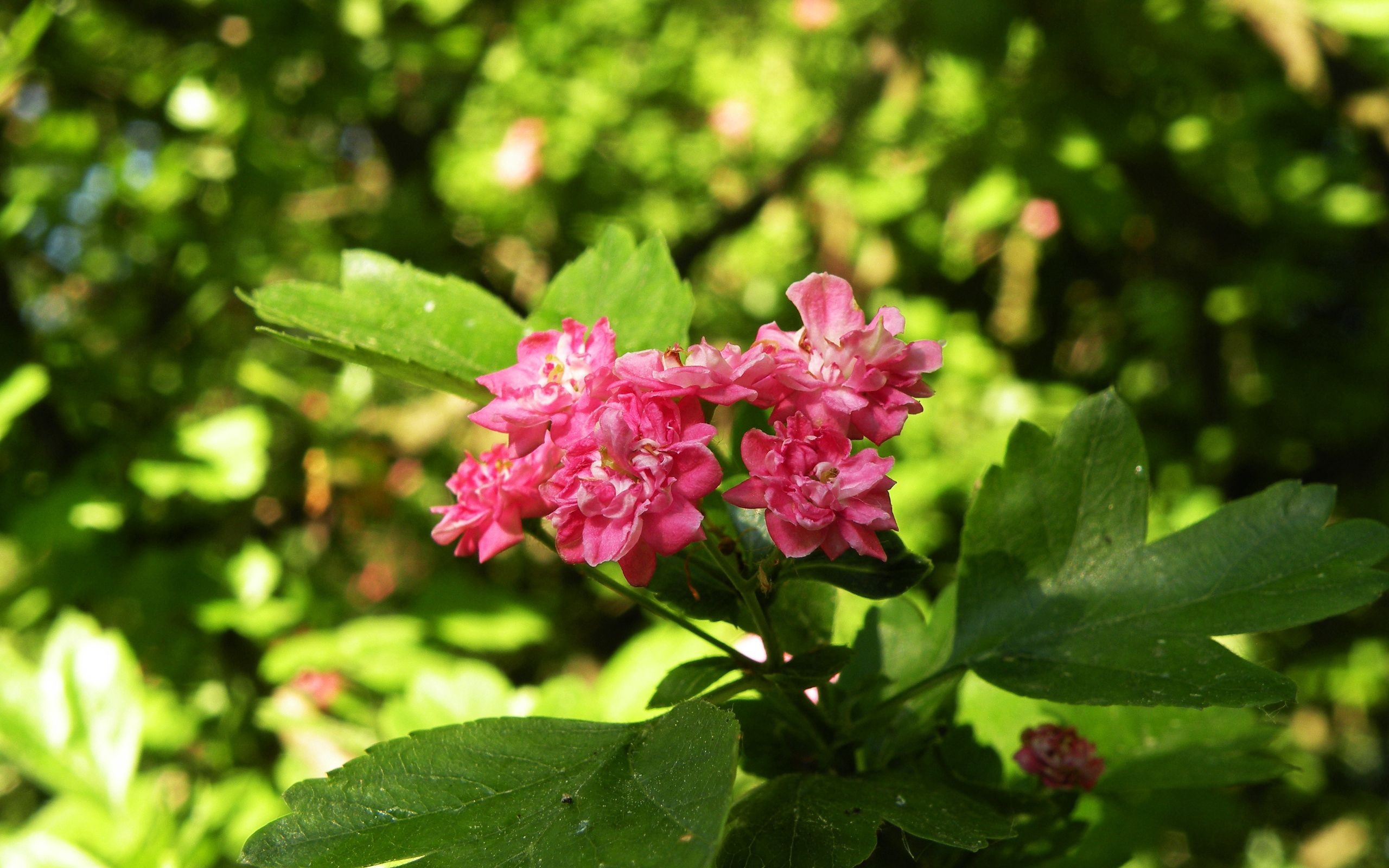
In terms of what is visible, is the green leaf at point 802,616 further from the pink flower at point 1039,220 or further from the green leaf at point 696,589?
the pink flower at point 1039,220

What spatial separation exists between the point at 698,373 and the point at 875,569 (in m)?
0.17

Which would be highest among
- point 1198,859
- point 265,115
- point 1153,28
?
point 1153,28

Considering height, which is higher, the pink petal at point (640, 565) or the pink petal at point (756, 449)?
the pink petal at point (756, 449)

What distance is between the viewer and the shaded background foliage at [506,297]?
1709 mm

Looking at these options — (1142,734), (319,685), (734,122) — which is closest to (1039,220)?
(734,122)

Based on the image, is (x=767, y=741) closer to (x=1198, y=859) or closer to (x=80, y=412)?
(x=80, y=412)

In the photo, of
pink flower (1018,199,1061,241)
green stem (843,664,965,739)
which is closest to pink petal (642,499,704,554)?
green stem (843,664,965,739)

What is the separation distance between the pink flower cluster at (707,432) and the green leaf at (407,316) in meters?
0.11

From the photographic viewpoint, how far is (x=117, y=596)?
1698mm

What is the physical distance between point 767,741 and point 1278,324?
2.30 m

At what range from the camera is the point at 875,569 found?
62 centimetres

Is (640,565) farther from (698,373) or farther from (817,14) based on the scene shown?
(817,14)

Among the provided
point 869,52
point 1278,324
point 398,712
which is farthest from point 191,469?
point 1278,324

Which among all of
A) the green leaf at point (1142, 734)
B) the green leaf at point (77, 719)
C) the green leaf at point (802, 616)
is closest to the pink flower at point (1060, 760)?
the green leaf at point (1142, 734)
